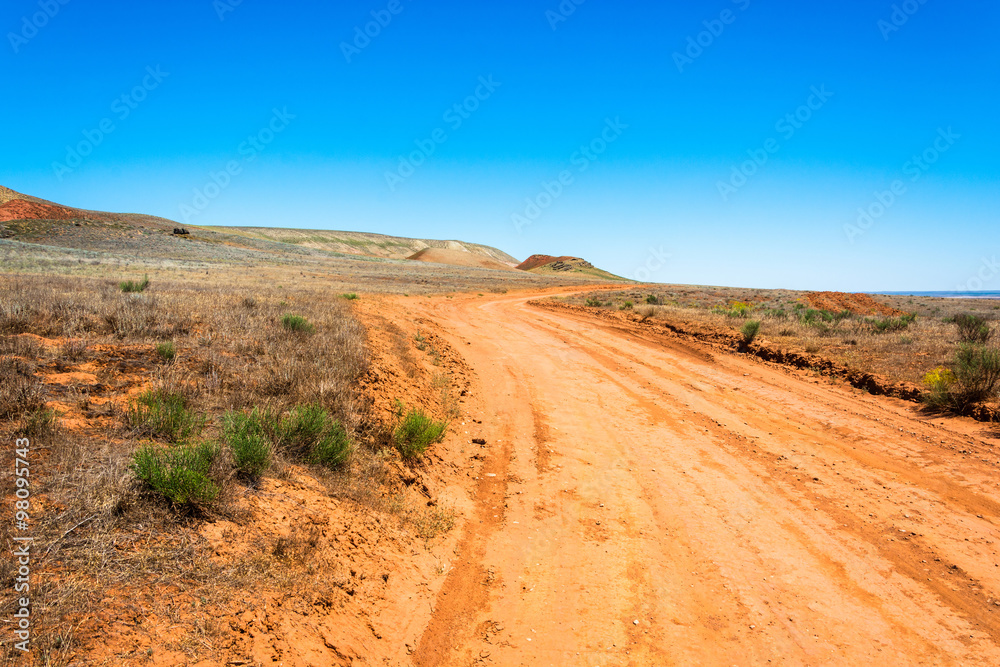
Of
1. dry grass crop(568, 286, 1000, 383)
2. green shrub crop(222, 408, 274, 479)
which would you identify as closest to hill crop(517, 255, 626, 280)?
dry grass crop(568, 286, 1000, 383)

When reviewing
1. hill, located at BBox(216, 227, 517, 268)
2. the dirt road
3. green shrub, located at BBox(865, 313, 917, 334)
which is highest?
hill, located at BBox(216, 227, 517, 268)

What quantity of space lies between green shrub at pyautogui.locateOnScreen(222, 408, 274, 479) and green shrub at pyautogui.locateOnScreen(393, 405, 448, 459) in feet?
5.63

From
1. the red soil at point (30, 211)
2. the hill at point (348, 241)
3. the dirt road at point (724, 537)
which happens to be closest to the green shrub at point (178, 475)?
the dirt road at point (724, 537)

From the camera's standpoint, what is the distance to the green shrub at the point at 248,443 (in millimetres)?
4383

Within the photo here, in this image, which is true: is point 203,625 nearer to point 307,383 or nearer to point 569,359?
point 307,383

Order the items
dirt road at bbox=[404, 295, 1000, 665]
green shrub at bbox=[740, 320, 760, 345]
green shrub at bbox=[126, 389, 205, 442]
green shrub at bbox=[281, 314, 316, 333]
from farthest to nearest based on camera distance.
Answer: green shrub at bbox=[740, 320, 760, 345] < green shrub at bbox=[281, 314, 316, 333] < green shrub at bbox=[126, 389, 205, 442] < dirt road at bbox=[404, 295, 1000, 665]

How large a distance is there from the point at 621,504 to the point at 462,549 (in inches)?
79.6

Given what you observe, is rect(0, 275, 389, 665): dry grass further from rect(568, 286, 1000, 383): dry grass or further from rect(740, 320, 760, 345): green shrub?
rect(568, 286, 1000, 383): dry grass

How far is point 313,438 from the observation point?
533 cm

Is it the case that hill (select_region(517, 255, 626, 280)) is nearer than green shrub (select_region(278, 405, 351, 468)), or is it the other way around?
green shrub (select_region(278, 405, 351, 468))

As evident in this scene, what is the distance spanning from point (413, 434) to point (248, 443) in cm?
239

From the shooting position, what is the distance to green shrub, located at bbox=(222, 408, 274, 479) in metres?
4.38

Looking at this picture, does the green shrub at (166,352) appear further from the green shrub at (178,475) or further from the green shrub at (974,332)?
the green shrub at (974,332)

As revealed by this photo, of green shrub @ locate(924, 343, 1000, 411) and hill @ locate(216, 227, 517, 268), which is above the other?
hill @ locate(216, 227, 517, 268)
